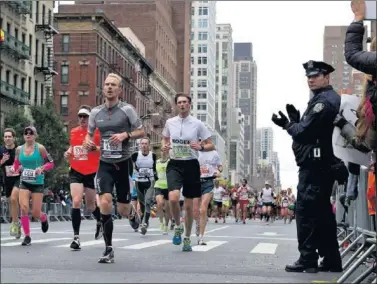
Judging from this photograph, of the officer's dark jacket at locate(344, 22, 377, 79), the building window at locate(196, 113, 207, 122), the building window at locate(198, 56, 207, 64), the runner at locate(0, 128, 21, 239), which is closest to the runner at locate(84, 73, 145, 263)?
the officer's dark jacket at locate(344, 22, 377, 79)

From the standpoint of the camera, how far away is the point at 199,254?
10.2m

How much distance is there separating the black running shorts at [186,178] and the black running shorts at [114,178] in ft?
6.41

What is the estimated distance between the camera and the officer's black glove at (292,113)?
780 centimetres

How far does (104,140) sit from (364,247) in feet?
9.71

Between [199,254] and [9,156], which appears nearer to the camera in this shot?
[199,254]

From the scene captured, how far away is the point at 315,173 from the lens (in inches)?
306

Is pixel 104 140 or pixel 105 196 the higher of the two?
pixel 104 140

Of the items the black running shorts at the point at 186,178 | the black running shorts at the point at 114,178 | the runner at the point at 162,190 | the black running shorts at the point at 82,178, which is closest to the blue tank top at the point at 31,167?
the black running shorts at the point at 82,178

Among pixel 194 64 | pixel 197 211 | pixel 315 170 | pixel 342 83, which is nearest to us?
pixel 315 170

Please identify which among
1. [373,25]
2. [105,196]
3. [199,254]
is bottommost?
[199,254]

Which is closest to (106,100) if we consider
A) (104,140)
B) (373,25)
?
(104,140)

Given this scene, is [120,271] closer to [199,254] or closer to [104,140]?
[104,140]

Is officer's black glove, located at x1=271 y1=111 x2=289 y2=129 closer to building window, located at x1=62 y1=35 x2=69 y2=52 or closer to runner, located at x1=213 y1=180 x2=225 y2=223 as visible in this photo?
runner, located at x1=213 y1=180 x2=225 y2=223

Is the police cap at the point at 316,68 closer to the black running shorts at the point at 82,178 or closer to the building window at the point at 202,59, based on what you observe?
the black running shorts at the point at 82,178
